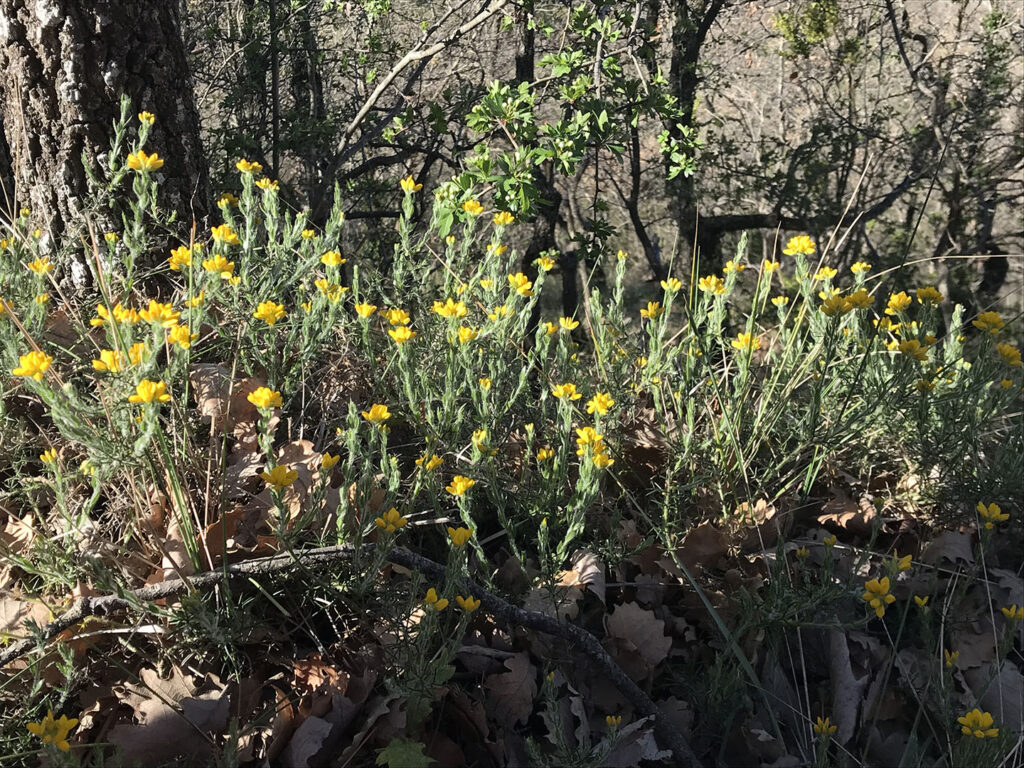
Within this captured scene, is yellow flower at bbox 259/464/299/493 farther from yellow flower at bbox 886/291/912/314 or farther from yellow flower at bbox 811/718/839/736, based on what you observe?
yellow flower at bbox 886/291/912/314

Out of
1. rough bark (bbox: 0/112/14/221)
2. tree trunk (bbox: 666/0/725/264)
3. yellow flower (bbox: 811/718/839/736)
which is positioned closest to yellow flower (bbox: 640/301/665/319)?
yellow flower (bbox: 811/718/839/736)

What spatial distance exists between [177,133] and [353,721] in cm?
197

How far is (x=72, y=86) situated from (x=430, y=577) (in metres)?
1.83

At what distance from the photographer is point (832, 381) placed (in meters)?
2.32

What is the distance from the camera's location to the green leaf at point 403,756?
1535 mm

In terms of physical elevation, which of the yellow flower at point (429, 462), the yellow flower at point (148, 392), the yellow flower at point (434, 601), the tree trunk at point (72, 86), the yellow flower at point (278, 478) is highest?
the tree trunk at point (72, 86)

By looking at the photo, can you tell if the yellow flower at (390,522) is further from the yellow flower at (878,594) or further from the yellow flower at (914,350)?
the yellow flower at (914,350)

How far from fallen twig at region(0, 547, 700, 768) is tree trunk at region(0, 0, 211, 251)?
1.22 m

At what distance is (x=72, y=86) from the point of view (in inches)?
95.2

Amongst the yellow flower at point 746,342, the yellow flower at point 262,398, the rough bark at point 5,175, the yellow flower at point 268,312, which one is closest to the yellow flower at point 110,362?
the yellow flower at point 262,398

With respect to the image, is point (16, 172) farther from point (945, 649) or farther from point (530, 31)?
point (530, 31)

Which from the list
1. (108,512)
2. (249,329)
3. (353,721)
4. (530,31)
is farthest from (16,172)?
(530,31)

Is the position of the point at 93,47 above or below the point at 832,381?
above

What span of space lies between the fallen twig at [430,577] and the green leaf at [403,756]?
31 cm
